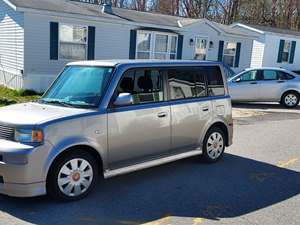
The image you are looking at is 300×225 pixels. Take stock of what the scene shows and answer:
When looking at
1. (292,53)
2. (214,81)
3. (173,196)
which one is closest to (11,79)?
(214,81)

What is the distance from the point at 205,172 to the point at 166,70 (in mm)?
1776

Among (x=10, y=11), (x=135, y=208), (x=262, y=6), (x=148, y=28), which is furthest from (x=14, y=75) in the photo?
(x=262, y=6)

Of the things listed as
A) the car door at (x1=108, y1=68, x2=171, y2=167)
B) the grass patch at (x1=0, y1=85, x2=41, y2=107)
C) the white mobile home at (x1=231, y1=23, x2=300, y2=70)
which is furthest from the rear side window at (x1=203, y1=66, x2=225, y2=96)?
the white mobile home at (x1=231, y1=23, x2=300, y2=70)

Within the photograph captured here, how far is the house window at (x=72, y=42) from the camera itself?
15898 mm

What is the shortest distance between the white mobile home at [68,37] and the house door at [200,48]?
0.56 metres

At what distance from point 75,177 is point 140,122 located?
1.18 m

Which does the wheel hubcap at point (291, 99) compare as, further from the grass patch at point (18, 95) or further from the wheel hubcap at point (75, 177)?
the wheel hubcap at point (75, 177)

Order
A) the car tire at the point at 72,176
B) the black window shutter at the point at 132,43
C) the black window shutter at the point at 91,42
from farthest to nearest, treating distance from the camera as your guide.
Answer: the black window shutter at the point at 132,43, the black window shutter at the point at 91,42, the car tire at the point at 72,176

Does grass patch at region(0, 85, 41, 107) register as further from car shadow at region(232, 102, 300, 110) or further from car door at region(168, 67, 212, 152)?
car door at region(168, 67, 212, 152)

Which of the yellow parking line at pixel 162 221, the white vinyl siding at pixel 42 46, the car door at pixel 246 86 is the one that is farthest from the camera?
the white vinyl siding at pixel 42 46

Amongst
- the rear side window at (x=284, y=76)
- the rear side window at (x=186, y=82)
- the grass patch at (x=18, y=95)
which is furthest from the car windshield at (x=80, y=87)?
the rear side window at (x=284, y=76)

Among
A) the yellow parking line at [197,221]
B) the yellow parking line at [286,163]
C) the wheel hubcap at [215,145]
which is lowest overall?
the yellow parking line at [286,163]

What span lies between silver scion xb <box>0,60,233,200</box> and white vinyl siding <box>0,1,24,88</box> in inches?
410

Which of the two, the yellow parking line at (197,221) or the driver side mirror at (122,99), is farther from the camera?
the driver side mirror at (122,99)
